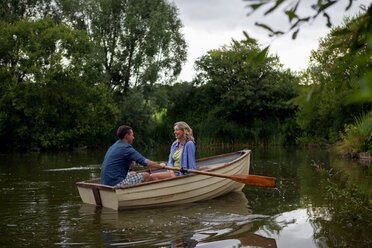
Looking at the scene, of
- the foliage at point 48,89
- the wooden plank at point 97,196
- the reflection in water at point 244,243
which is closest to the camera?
the reflection in water at point 244,243

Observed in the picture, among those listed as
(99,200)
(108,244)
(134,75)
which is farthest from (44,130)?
(108,244)

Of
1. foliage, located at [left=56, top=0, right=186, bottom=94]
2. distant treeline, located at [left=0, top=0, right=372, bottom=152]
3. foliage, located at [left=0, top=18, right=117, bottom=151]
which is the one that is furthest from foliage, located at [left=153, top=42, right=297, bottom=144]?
foliage, located at [left=0, top=18, right=117, bottom=151]

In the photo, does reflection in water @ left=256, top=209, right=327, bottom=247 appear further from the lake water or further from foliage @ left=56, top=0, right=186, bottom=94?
foliage @ left=56, top=0, right=186, bottom=94

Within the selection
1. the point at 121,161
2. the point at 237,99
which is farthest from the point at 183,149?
the point at 237,99

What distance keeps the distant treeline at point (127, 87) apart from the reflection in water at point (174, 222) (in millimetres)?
13979

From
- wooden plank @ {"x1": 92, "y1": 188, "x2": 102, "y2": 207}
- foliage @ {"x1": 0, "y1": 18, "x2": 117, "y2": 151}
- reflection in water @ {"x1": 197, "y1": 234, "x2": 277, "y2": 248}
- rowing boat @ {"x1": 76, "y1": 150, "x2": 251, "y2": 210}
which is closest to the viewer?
reflection in water @ {"x1": 197, "y1": 234, "x2": 277, "y2": 248}

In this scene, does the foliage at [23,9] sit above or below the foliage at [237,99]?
above

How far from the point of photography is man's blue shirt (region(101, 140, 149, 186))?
258 inches

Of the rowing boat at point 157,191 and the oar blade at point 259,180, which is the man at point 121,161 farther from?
the oar blade at point 259,180

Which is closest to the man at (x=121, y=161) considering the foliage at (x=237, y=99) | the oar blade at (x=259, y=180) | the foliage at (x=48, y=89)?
the oar blade at (x=259, y=180)

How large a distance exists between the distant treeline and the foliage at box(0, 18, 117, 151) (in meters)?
0.06

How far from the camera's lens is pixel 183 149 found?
283 inches

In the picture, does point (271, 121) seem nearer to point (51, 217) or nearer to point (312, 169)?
point (312, 169)

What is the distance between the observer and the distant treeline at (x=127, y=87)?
858 inches
